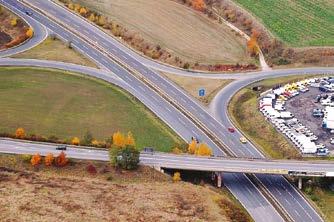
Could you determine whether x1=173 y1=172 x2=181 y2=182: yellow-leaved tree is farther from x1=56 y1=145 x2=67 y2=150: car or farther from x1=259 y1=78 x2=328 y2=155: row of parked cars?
x1=259 y1=78 x2=328 y2=155: row of parked cars

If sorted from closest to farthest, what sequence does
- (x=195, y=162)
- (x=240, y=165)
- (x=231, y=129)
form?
(x=240, y=165)
(x=195, y=162)
(x=231, y=129)

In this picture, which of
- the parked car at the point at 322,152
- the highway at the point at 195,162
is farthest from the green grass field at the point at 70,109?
the parked car at the point at 322,152

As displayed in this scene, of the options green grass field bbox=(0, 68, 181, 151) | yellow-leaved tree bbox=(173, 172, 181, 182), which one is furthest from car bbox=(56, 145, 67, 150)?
yellow-leaved tree bbox=(173, 172, 181, 182)

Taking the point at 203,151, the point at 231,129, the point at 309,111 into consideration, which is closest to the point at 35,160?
the point at 203,151

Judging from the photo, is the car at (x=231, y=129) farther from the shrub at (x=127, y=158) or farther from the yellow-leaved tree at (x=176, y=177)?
the shrub at (x=127, y=158)

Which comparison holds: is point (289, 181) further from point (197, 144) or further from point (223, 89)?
point (223, 89)

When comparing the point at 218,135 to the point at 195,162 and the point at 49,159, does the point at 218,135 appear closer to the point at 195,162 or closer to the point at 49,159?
the point at 195,162

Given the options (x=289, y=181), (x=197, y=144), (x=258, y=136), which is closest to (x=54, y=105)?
(x=197, y=144)
